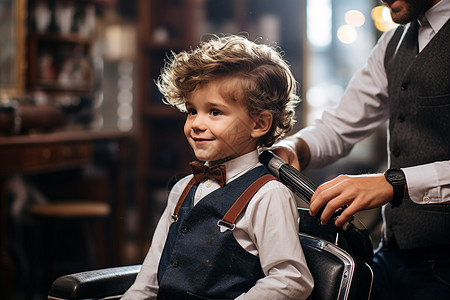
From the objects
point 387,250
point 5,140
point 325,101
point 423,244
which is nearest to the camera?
point 423,244

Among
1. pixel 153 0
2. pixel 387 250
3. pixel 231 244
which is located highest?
pixel 153 0

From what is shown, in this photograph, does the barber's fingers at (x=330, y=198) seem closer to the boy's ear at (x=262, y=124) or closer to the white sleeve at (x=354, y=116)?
the boy's ear at (x=262, y=124)

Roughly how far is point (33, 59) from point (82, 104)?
19.2 inches

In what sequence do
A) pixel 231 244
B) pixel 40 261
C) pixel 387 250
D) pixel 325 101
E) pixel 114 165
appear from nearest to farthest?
pixel 231 244, pixel 387 250, pixel 40 261, pixel 114 165, pixel 325 101

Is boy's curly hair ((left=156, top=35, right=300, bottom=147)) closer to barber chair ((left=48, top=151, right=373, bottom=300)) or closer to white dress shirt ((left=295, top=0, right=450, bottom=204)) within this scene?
barber chair ((left=48, top=151, right=373, bottom=300))

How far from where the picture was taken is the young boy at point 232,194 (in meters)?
0.96

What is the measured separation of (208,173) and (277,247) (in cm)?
22

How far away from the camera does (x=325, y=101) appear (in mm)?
4488

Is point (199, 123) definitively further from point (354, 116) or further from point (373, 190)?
point (354, 116)

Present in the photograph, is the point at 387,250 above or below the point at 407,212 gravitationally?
below

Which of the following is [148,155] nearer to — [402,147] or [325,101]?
[325,101]

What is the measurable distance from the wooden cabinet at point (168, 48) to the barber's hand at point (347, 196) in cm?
281

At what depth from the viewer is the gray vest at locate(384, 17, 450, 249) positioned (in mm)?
1166

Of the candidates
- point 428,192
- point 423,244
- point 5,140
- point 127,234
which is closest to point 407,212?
point 423,244
